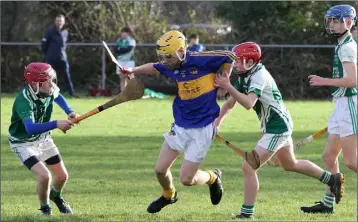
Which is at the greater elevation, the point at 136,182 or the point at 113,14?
the point at 136,182

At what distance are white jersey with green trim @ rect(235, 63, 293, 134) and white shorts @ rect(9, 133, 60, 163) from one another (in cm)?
196

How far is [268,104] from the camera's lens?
817 centimetres

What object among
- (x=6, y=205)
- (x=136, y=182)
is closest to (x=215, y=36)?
(x=136, y=182)

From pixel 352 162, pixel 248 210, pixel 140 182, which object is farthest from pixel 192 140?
pixel 140 182

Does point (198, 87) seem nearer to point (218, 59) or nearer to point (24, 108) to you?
point (218, 59)

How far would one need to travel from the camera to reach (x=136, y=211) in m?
8.71

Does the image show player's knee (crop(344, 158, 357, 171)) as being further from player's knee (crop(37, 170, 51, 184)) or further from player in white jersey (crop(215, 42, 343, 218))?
player's knee (crop(37, 170, 51, 184))

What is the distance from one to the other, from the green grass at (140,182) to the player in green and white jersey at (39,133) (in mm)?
264

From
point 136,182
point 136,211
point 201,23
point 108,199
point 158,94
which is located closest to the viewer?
point 136,211

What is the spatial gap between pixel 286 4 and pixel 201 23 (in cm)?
501

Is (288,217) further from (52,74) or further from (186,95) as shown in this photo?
(52,74)

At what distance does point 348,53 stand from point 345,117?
64 centimetres

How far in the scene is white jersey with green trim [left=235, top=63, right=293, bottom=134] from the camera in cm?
809

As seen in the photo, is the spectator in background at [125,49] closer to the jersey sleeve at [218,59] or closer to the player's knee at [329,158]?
the player's knee at [329,158]
